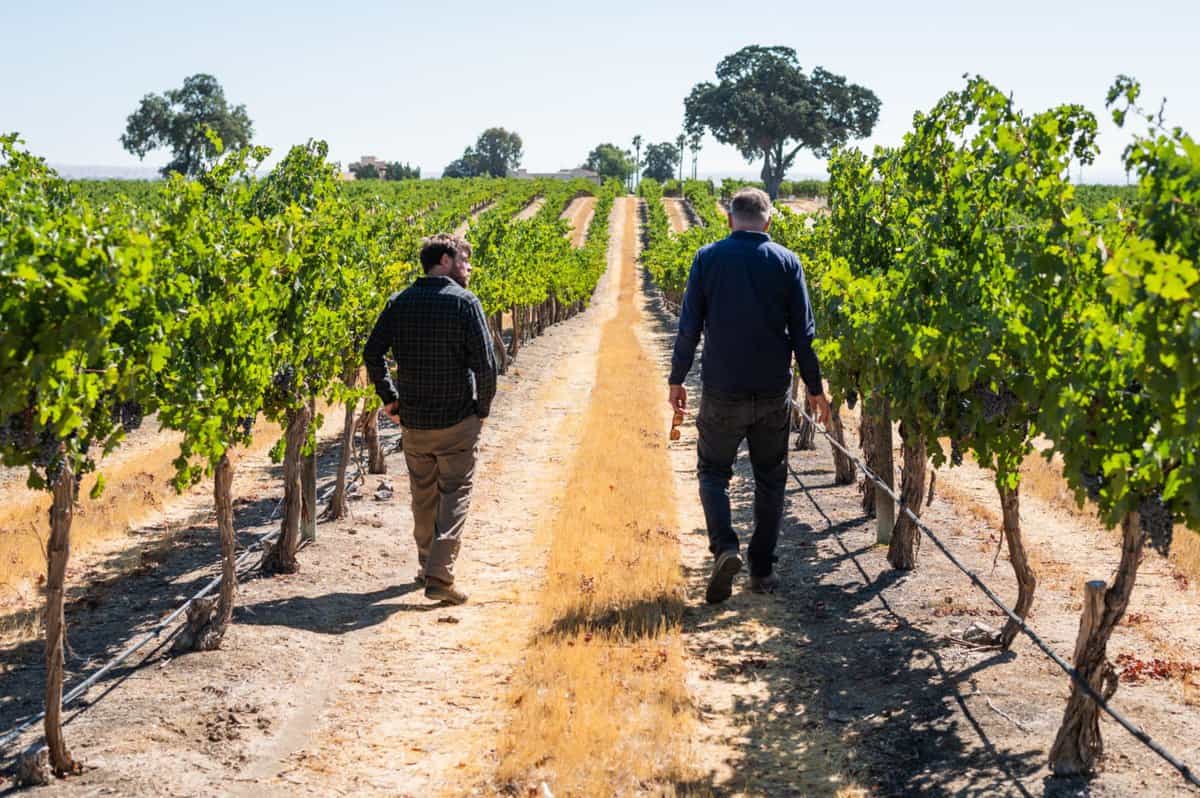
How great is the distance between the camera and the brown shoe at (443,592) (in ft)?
25.6

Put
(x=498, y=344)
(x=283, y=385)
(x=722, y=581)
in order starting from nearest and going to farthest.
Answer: (x=722, y=581), (x=283, y=385), (x=498, y=344)

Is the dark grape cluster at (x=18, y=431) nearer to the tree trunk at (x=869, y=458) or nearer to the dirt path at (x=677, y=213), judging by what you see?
the tree trunk at (x=869, y=458)

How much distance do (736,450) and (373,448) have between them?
661 centimetres

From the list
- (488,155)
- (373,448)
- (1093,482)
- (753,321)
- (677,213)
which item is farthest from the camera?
(488,155)

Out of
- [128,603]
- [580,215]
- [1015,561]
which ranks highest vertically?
[580,215]

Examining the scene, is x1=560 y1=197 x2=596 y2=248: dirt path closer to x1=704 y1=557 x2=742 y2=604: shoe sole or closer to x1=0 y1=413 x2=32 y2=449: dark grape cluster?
x1=704 y1=557 x2=742 y2=604: shoe sole

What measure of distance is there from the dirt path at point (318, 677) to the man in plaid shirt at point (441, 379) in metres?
0.61

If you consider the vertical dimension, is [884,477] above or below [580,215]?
below

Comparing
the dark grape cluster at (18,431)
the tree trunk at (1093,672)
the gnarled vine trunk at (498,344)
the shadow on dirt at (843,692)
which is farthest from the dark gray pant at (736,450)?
the gnarled vine trunk at (498,344)

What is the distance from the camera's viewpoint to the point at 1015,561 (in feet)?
22.5

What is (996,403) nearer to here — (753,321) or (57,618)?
(753,321)

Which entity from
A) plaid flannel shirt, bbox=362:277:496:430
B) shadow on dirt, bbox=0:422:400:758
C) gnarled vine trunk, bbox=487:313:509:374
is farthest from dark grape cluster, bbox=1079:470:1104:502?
gnarled vine trunk, bbox=487:313:509:374

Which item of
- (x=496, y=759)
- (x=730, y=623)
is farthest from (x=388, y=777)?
(x=730, y=623)

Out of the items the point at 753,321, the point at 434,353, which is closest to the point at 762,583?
the point at 753,321
